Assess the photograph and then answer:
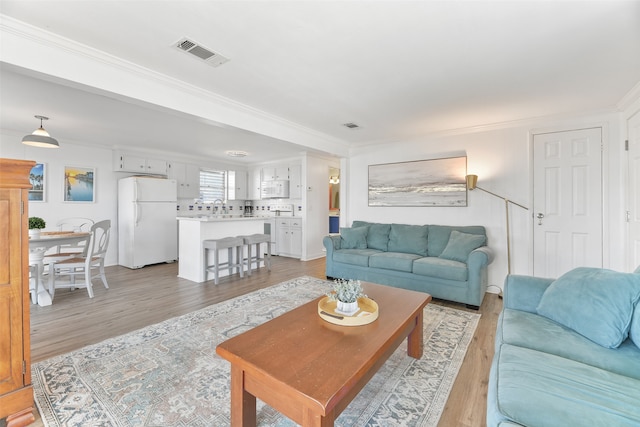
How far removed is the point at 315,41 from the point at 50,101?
3.27m

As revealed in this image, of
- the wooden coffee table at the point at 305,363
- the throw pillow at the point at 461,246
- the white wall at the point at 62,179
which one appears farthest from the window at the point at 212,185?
the wooden coffee table at the point at 305,363

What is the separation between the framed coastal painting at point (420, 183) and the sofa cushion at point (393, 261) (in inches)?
43.1

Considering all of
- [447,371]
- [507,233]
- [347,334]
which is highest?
[507,233]

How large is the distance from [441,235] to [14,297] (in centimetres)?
420

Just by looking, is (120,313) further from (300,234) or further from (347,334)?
(300,234)

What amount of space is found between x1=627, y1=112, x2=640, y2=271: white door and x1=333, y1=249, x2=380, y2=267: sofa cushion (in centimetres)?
276

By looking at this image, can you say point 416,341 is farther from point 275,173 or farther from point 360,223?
point 275,173

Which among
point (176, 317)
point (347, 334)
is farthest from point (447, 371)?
point (176, 317)

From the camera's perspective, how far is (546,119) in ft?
11.8

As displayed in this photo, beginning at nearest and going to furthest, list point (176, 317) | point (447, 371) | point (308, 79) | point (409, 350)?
1. point (447, 371)
2. point (409, 350)
3. point (308, 79)
4. point (176, 317)

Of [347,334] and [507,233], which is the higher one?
[507,233]

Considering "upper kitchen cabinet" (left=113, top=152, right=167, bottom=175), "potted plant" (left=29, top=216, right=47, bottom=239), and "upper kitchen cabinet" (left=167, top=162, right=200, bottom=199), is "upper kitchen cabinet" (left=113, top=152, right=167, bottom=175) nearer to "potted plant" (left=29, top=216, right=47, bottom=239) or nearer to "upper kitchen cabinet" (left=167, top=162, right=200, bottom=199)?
"upper kitchen cabinet" (left=167, top=162, right=200, bottom=199)

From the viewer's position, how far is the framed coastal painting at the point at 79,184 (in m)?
4.89

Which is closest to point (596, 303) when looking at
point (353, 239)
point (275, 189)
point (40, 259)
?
point (353, 239)
